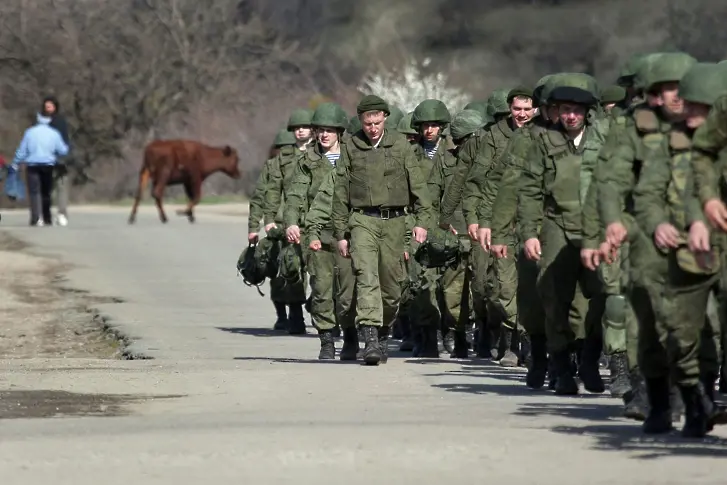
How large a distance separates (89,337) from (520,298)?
24.1 feet

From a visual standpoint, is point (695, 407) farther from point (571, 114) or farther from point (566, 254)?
point (571, 114)

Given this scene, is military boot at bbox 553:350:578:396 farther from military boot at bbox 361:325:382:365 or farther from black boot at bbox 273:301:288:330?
black boot at bbox 273:301:288:330

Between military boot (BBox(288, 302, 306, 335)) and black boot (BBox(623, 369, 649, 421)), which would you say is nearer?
black boot (BBox(623, 369, 649, 421))

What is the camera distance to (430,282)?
58.9 feet

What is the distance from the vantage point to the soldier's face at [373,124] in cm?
1627

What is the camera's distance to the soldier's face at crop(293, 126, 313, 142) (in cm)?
2047

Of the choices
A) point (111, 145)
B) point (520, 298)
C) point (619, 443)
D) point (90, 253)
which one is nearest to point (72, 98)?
point (111, 145)

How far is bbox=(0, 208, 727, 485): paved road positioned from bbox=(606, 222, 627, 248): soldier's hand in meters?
0.92

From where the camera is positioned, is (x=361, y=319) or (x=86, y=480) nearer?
(x=86, y=480)

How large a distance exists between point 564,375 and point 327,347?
12.7ft

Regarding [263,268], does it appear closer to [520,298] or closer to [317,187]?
[317,187]

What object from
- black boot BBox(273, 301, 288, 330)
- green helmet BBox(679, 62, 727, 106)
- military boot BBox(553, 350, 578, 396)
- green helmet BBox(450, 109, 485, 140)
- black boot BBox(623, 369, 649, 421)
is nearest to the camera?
green helmet BBox(679, 62, 727, 106)

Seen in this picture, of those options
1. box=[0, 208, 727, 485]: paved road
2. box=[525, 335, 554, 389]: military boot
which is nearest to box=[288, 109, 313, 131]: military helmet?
box=[0, 208, 727, 485]: paved road

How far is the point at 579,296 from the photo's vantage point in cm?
1368
